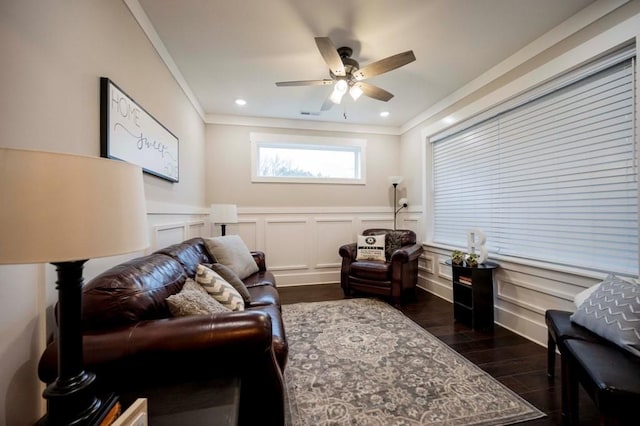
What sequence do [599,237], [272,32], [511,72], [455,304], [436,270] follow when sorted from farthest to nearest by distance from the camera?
[436,270]
[455,304]
[511,72]
[272,32]
[599,237]

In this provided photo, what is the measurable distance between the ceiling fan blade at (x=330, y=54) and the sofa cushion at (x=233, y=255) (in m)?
1.85

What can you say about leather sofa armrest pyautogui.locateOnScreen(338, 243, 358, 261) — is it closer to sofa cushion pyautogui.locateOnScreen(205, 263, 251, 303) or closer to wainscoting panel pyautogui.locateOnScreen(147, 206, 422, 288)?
wainscoting panel pyautogui.locateOnScreen(147, 206, 422, 288)

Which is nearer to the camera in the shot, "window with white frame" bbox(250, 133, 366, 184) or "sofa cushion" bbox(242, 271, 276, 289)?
"sofa cushion" bbox(242, 271, 276, 289)

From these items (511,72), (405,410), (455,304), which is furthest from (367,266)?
(511,72)

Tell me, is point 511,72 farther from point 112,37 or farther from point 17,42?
point 17,42

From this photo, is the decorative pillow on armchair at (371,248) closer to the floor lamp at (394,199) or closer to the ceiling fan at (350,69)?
the floor lamp at (394,199)

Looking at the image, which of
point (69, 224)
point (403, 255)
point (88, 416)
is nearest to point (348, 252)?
point (403, 255)

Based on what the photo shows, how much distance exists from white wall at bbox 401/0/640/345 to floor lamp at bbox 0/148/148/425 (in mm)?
2762

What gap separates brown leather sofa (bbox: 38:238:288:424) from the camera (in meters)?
0.95

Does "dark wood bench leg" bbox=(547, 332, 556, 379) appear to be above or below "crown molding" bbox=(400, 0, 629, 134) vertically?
below

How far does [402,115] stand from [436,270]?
2272 millimetres

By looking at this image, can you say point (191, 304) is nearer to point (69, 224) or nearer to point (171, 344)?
point (171, 344)

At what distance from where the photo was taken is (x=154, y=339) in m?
1.00

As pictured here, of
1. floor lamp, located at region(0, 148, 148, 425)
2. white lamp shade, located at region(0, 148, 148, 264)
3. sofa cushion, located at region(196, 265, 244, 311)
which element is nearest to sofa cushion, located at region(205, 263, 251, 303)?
sofa cushion, located at region(196, 265, 244, 311)
